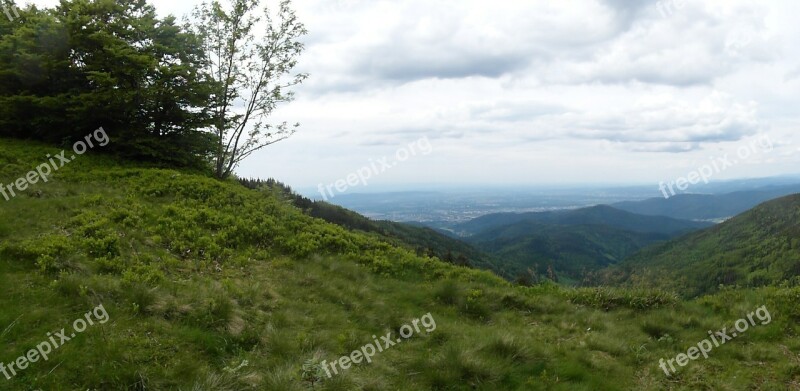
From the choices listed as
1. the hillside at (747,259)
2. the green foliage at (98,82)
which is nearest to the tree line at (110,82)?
the green foliage at (98,82)

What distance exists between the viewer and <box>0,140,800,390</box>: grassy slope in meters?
6.33

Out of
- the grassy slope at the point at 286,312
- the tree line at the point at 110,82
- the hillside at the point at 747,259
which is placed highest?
the tree line at the point at 110,82

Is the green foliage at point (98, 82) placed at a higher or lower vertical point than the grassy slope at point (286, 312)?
higher

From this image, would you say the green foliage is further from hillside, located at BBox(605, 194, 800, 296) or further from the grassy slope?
hillside, located at BBox(605, 194, 800, 296)

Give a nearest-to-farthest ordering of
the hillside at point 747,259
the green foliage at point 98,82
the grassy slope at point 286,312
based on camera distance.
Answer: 1. the grassy slope at point 286,312
2. the green foliage at point 98,82
3. the hillside at point 747,259

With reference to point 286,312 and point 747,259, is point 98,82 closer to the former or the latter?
point 286,312

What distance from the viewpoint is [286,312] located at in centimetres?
866

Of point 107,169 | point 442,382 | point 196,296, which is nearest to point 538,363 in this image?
point 442,382

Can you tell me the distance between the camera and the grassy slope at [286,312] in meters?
6.33

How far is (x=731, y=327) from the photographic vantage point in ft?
32.1

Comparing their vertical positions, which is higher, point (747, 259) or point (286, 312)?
point (286, 312)

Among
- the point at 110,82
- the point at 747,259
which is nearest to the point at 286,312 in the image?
the point at 110,82

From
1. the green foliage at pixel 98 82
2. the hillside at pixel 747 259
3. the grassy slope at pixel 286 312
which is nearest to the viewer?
the grassy slope at pixel 286 312

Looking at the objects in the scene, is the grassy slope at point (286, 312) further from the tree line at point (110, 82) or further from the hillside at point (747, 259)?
the hillside at point (747, 259)
